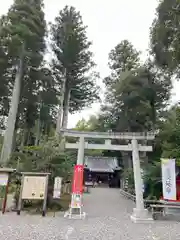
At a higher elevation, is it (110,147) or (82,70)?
(82,70)

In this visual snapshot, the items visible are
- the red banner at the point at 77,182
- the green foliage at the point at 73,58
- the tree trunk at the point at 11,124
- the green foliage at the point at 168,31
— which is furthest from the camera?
the green foliage at the point at 73,58

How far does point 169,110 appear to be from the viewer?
56.5 ft

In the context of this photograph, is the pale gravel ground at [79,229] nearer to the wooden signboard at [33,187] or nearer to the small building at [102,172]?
the wooden signboard at [33,187]

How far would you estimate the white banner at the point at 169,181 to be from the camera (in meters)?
7.29

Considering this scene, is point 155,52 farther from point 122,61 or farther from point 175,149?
point 122,61

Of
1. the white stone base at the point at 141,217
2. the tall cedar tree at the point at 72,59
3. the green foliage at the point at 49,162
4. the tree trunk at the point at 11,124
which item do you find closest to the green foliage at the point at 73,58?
the tall cedar tree at the point at 72,59

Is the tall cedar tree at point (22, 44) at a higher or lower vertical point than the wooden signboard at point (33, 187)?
higher

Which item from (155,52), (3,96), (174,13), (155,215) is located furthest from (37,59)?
(155,215)

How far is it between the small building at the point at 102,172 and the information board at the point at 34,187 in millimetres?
14420

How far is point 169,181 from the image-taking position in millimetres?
7340

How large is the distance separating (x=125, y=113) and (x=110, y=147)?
11.0 metres

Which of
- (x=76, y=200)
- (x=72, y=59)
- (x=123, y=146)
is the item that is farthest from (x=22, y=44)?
(x=76, y=200)

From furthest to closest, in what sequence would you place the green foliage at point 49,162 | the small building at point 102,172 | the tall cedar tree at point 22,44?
1. the small building at point 102,172
2. the tall cedar tree at point 22,44
3. the green foliage at point 49,162

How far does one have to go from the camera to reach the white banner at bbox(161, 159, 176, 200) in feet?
23.9
